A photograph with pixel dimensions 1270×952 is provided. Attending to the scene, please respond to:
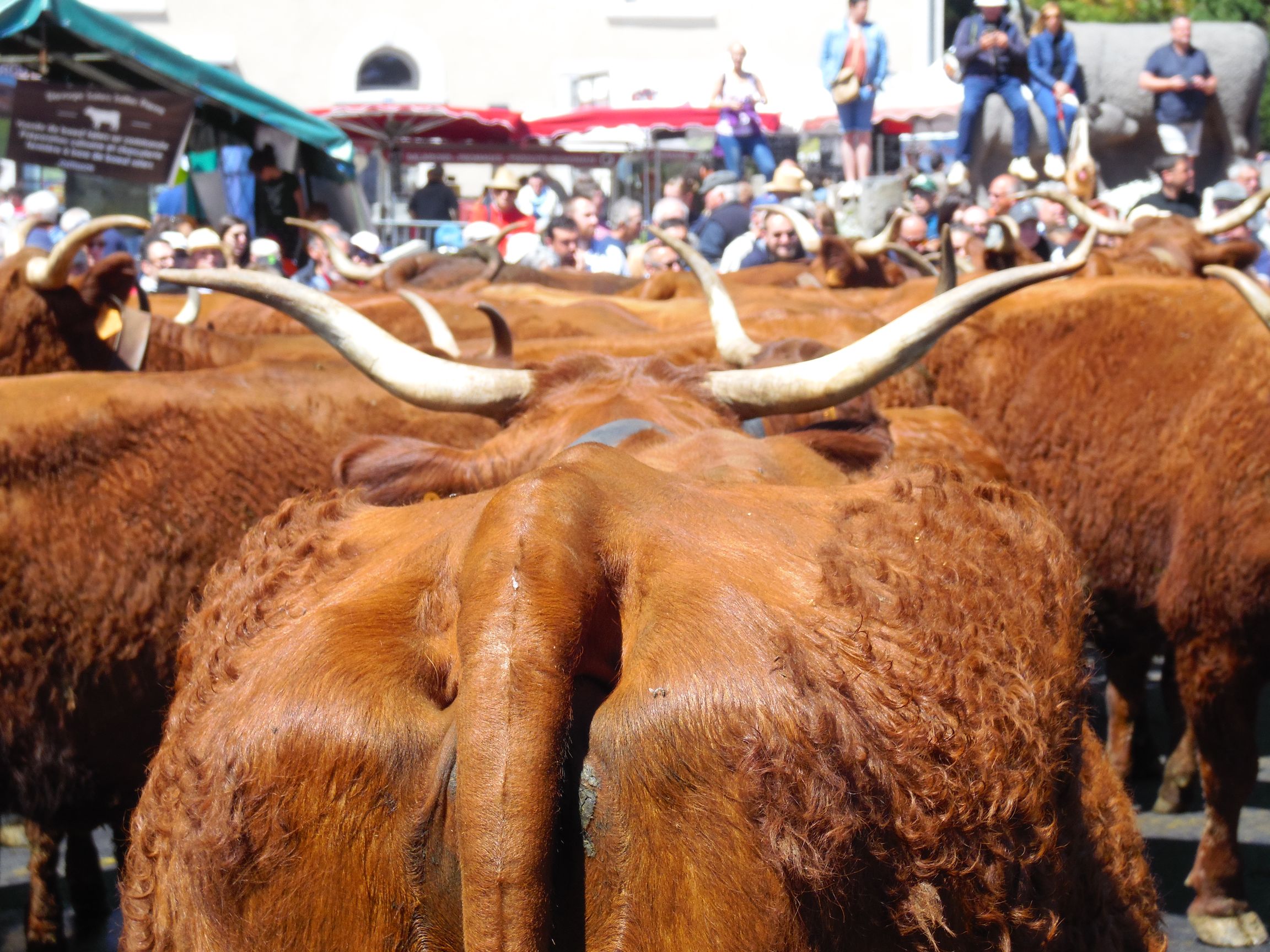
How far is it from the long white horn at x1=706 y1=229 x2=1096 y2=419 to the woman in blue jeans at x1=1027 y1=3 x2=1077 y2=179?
33.9 ft

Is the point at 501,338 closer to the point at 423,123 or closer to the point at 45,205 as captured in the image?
the point at 45,205

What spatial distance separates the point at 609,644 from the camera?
5.81 feet

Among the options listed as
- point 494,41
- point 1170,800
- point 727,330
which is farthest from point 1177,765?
point 494,41

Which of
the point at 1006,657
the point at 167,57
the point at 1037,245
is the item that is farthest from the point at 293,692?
the point at 167,57

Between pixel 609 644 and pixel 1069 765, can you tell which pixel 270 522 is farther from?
pixel 1069 765

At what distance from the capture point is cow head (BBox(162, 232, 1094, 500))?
109 inches

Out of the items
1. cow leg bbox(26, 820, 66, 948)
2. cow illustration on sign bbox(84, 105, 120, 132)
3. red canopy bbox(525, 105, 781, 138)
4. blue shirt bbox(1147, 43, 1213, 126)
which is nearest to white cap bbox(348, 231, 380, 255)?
cow illustration on sign bbox(84, 105, 120, 132)

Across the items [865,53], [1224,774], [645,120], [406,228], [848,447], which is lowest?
[1224,774]

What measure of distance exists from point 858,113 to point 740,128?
4.78ft

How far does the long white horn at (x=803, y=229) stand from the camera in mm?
9805

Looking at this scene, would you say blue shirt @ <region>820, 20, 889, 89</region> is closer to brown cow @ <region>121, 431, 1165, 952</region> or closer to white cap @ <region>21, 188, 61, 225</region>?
white cap @ <region>21, 188, 61, 225</region>

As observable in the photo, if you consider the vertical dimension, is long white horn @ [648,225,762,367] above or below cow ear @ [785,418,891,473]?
above

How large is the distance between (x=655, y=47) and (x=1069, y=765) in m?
26.6

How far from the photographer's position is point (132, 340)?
17.8ft
